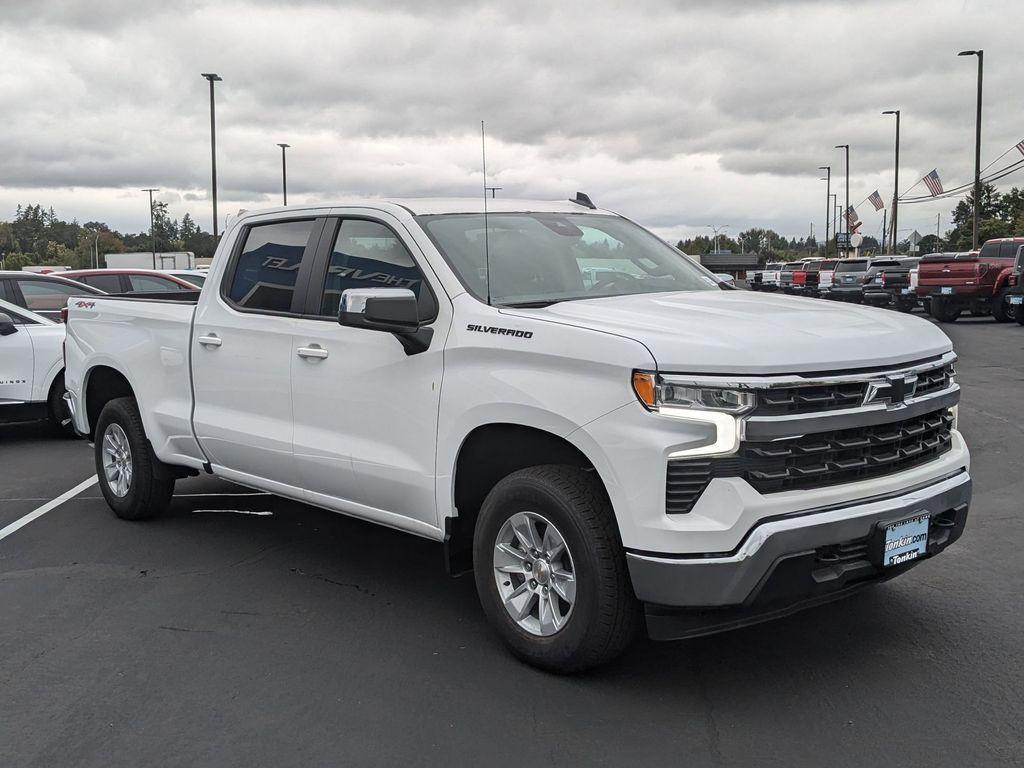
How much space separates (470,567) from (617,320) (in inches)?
57.1

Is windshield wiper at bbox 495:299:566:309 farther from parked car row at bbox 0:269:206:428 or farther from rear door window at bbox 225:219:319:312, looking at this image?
parked car row at bbox 0:269:206:428

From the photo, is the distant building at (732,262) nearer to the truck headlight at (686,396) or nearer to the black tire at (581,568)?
the black tire at (581,568)

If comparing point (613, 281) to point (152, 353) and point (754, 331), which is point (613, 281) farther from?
point (152, 353)

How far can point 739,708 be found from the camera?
4.09 m

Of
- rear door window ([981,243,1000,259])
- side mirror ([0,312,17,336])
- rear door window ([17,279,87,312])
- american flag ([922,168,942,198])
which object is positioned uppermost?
american flag ([922,168,942,198])

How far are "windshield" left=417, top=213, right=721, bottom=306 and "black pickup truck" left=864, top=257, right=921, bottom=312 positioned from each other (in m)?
28.7

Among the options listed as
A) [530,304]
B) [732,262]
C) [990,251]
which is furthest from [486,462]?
[732,262]

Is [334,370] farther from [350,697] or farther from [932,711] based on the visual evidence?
[932,711]

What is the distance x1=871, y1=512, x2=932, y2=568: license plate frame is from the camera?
409 cm

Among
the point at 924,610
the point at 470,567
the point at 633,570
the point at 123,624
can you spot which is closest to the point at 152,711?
the point at 123,624

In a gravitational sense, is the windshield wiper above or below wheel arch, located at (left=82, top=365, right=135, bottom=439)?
above

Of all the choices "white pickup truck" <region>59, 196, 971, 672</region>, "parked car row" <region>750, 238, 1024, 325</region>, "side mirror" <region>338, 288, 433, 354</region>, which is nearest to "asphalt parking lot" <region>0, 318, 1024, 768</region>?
"white pickup truck" <region>59, 196, 971, 672</region>

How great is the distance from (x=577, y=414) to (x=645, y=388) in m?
0.32

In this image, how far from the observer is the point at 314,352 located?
5406 millimetres
